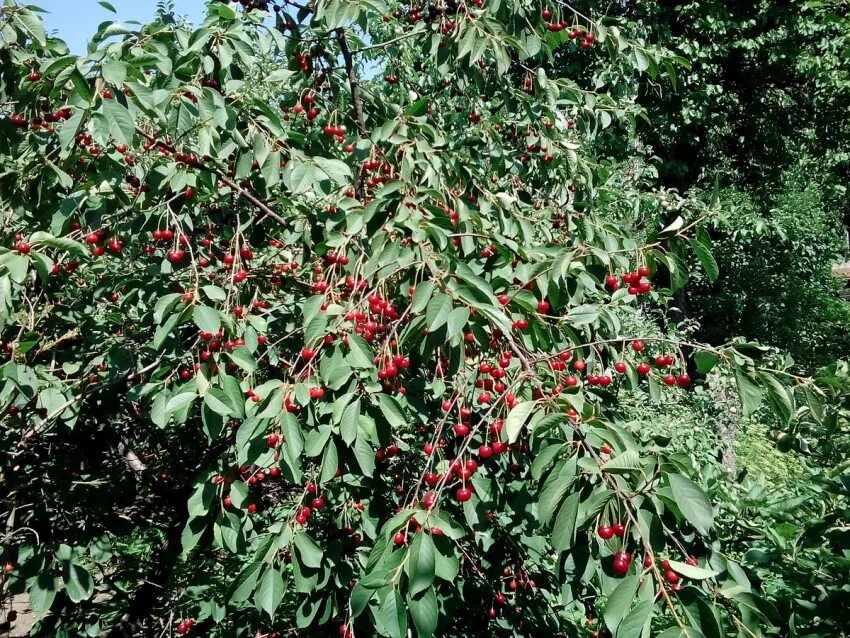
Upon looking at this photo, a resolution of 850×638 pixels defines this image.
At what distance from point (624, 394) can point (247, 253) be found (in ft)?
11.4

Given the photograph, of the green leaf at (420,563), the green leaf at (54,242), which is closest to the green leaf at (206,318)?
the green leaf at (54,242)

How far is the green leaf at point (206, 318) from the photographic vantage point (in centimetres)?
175

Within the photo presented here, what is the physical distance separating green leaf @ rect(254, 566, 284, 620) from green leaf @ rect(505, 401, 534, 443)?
0.74 metres

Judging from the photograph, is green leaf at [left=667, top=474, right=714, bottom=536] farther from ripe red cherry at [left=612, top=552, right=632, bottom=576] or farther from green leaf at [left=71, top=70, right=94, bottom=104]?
green leaf at [left=71, top=70, right=94, bottom=104]

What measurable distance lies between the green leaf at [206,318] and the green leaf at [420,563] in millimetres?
754

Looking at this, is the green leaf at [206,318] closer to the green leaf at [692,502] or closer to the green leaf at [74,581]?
the green leaf at [692,502]

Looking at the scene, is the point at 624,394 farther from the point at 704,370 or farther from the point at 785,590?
the point at 704,370

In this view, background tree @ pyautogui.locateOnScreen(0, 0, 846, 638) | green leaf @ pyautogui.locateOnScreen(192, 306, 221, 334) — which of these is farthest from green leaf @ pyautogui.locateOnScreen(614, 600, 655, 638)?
green leaf @ pyautogui.locateOnScreen(192, 306, 221, 334)

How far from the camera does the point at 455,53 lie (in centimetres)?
256

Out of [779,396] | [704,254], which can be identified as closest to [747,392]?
[779,396]

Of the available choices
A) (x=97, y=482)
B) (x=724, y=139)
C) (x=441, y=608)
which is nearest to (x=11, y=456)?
(x=97, y=482)

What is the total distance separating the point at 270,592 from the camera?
173 cm

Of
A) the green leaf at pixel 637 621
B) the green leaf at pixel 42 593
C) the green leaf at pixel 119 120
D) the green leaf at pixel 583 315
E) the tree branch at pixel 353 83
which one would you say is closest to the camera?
the green leaf at pixel 637 621

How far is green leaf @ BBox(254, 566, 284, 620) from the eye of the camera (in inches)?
67.8
